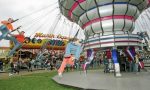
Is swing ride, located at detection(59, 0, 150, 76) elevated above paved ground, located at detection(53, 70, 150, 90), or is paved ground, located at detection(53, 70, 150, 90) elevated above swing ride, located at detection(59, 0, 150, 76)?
swing ride, located at detection(59, 0, 150, 76)

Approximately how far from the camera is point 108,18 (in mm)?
16250

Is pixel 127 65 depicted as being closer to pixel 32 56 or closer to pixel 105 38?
pixel 105 38

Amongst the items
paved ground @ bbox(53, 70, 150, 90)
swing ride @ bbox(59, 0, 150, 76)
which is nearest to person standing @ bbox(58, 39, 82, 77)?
swing ride @ bbox(59, 0, 150, 76)

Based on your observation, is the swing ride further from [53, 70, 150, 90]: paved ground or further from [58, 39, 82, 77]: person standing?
[53, 70, 150, 90]: paved ground

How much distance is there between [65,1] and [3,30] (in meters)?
12.6

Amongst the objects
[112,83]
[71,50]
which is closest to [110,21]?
[71,50]

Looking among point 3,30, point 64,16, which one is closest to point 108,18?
point 64,16

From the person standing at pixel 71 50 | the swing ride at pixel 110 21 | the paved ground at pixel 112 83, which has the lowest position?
the paved ground at pixel 112 83

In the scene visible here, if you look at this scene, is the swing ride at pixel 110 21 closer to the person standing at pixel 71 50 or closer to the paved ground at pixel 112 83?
the person standing at pixel 71 50

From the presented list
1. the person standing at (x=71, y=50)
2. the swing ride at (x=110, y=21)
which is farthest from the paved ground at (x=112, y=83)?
the person standing at (x=71, y=50)

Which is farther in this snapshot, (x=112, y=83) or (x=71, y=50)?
(x=71, y=50)

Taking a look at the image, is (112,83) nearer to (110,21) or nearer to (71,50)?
(110,21)

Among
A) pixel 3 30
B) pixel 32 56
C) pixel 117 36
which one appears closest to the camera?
pixel 117 36

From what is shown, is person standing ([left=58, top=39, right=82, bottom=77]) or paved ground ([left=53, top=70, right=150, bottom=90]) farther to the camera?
person standing ([left=58, top=39, right=82, bottom=77])
